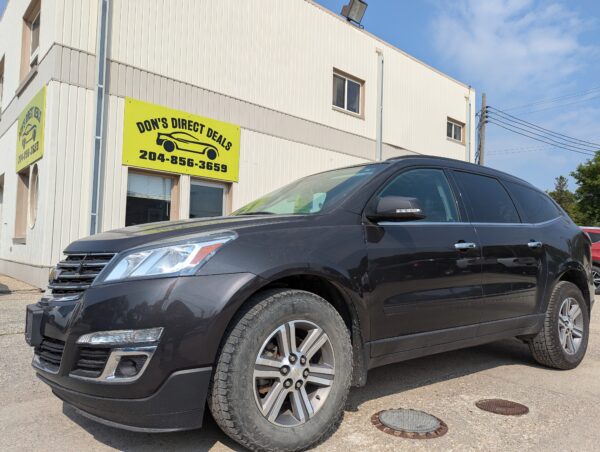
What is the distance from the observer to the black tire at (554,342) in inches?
169

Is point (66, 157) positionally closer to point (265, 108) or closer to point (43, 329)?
A: point (265, 108)

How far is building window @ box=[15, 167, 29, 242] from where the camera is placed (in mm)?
10992

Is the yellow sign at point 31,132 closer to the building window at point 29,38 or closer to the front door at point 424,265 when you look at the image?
the building window at point 29,38

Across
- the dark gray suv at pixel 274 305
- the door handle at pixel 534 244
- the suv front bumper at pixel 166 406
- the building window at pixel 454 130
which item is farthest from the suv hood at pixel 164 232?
the building window at pixel 454 130

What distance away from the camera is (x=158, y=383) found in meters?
2.22

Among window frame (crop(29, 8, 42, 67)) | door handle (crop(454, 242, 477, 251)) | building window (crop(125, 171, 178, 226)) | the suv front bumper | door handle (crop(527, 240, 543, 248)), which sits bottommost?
the suv front bumper

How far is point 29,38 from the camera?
11.4 meters

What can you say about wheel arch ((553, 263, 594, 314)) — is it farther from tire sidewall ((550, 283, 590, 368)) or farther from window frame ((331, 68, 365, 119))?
window frame ((331, 68, 365, 119))

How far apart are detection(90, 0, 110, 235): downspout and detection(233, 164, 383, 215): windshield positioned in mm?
6159

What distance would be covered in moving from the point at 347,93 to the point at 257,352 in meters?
13.3

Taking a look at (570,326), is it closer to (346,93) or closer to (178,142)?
(178,142)

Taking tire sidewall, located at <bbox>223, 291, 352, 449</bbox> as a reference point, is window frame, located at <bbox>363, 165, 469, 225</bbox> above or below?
above

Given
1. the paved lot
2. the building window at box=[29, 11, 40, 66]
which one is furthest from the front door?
the building window at box=[29, 11, 40, 66]

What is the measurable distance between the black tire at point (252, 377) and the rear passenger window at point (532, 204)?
2.54 m
